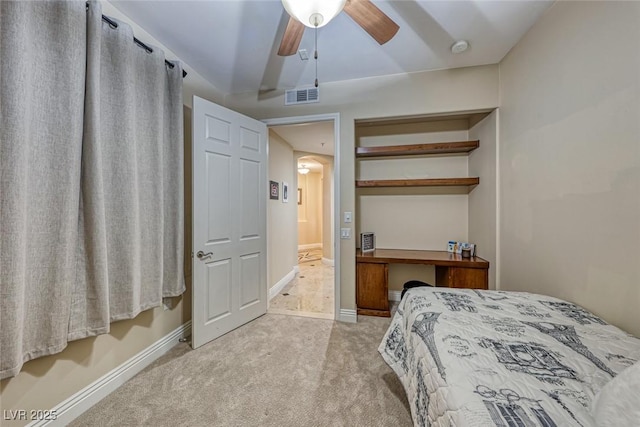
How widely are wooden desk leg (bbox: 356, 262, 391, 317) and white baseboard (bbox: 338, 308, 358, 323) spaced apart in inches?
5.4

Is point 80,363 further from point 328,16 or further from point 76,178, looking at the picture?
point 328,16

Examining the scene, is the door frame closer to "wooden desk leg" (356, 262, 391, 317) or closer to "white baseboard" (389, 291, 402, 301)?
"wooden desk leg" (356, 262, 391, 317)

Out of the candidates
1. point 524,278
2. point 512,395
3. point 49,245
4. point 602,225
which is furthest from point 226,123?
point 524,278

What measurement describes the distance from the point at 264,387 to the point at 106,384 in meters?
1.03

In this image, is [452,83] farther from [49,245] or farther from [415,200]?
[49,245]

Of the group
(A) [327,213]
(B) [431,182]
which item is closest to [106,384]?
(B) [431,182]

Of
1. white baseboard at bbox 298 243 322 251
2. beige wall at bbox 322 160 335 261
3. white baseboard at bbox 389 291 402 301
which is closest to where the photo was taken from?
white baseboard at bbox 389 291 402 301

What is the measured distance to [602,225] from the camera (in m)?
1.29

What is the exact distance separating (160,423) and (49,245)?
1.15m

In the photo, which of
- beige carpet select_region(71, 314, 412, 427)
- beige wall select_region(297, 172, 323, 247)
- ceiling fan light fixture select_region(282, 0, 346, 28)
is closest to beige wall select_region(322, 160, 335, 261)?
beige wall select_region(297, 172, 323, 247)

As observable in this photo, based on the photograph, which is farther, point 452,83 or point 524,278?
point 452,83

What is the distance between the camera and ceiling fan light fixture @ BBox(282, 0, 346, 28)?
118 cm

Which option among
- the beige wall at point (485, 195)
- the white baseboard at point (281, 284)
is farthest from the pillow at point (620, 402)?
the white baseboard at point (281, 284)

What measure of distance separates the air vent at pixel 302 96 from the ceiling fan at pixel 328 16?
979 millimetres
